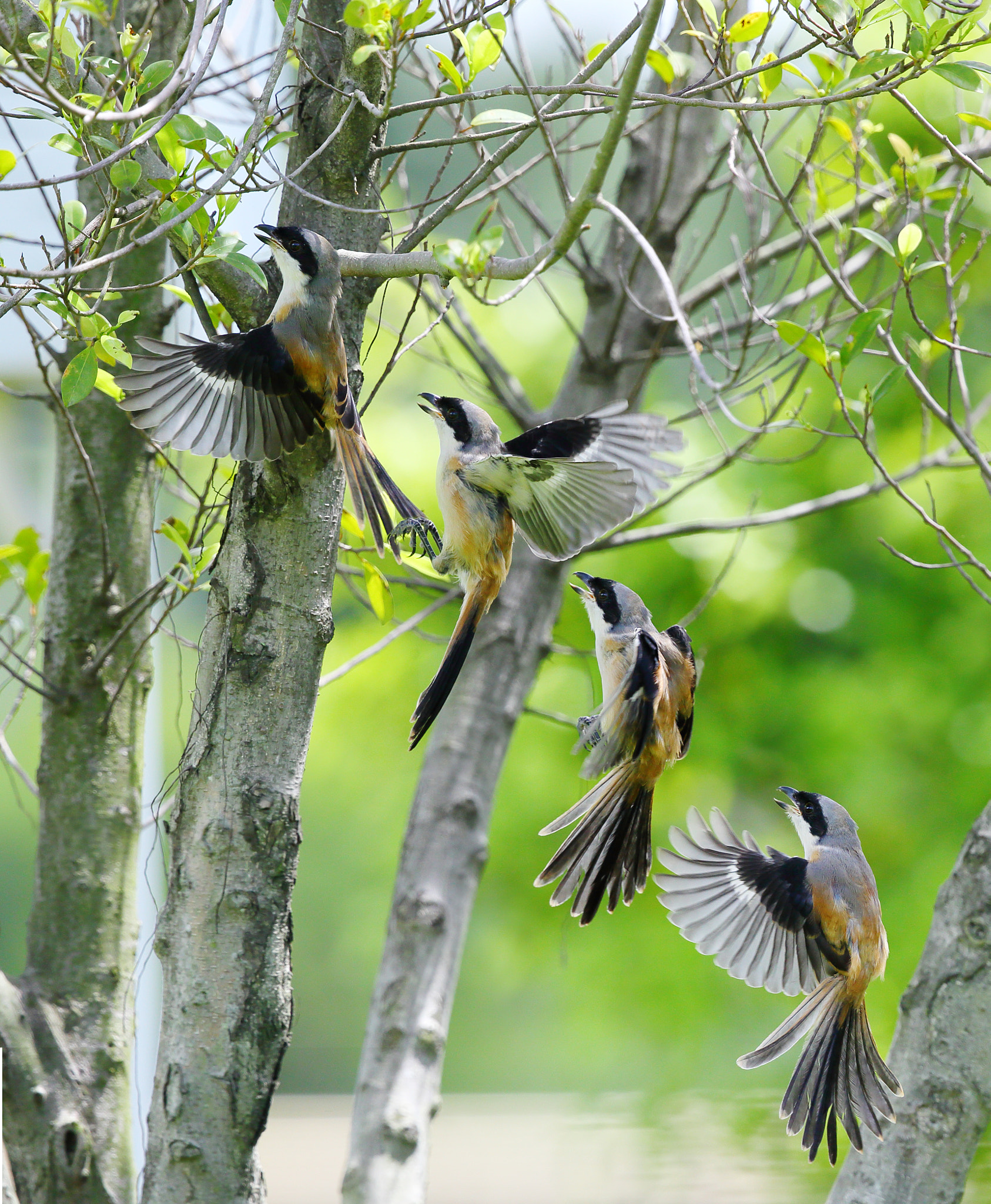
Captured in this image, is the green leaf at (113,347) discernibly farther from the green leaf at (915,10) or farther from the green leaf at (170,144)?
the green leaf at (915,10)

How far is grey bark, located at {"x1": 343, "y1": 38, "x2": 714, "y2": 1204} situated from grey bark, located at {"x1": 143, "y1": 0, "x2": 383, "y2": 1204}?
3.93 feet

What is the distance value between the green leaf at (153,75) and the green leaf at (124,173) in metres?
0.16

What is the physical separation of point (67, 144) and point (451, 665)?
945mm

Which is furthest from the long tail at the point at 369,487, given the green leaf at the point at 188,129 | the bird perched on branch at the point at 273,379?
the green leaf at the point at 188,129

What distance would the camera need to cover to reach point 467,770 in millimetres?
3072

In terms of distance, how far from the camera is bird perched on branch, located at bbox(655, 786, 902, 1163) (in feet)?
5.91

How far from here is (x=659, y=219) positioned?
123 inches

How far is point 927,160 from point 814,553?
3.91 meters

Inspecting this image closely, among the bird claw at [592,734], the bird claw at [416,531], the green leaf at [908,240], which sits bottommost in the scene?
the bird claw at [592,734]

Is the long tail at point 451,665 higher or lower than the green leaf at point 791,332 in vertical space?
lower

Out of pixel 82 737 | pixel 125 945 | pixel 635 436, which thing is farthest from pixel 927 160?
pixel 125 945

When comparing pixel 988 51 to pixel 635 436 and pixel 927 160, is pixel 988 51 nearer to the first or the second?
pixel 927 160

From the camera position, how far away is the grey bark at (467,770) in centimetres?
287

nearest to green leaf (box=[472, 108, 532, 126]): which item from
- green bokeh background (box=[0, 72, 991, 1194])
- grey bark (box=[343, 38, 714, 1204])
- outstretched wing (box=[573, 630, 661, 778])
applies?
outstretched wing (box=[573, 630, 661, 778])
